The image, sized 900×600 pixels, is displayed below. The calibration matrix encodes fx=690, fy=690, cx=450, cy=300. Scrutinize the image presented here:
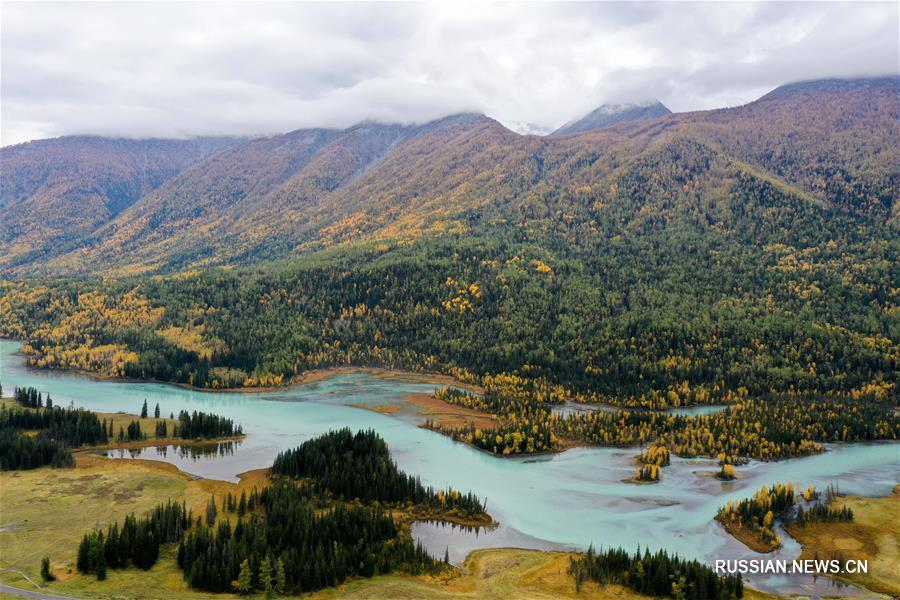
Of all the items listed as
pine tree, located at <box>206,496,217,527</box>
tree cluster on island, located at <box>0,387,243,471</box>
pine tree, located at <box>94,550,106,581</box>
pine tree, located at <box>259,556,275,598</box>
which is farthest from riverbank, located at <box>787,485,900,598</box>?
tree cluster on island, located at <box>0,387,243,471</box>

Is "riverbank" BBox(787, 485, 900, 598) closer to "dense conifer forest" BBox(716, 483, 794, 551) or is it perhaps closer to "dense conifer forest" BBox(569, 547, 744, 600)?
"dense conifer forest" BBox(716, 483, 794, 551)

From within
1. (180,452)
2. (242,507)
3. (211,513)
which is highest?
(242,507)

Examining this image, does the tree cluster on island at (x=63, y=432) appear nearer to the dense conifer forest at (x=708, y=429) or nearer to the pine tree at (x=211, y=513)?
the pine tree at (x=211, y=513)

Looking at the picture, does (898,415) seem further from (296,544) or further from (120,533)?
(120,533)

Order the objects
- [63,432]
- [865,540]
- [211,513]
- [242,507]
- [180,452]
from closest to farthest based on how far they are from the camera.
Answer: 1. [865,540]
2. [211,513]
3. [242,507]
4. [180,452]
5. [63,432]

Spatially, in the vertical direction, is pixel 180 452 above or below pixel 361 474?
below

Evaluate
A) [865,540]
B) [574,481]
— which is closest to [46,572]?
[574,481]

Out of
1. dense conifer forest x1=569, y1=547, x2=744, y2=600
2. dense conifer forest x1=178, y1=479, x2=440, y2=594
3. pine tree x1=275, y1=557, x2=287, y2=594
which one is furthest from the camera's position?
dense conifer forest x1=178, y1=479, x2=440, y2=594

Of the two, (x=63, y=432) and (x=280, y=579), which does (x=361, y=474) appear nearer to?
(x=280, y=579)
